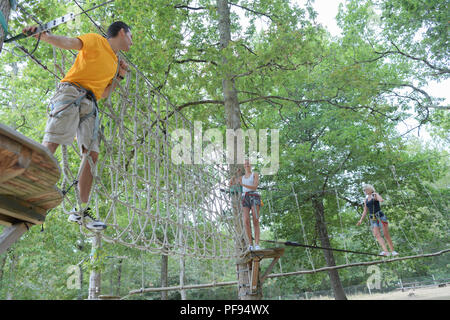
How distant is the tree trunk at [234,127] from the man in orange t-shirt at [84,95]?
7.52 feet

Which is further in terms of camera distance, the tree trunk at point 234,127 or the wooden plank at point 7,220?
the tree trunk at point 234,127

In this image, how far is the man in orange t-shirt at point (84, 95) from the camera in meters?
1.42

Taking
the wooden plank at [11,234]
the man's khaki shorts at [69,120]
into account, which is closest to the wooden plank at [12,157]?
the wooden plank at [11,234]

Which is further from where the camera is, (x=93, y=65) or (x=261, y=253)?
(x=261, y=253)

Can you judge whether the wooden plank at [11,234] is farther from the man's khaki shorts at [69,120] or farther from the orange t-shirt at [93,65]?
the orange t-shirt at [93,65]

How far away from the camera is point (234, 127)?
4.43 meters

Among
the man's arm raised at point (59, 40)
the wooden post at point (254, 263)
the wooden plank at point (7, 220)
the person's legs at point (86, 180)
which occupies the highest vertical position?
the man's arm raised at point (59, 40)

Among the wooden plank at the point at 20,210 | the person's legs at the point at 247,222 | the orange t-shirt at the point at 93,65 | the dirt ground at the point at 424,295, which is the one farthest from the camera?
the dirt ground at the point at 424,295

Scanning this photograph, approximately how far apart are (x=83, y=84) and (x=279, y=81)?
13.3 ft

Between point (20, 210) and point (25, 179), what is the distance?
0.84 feet

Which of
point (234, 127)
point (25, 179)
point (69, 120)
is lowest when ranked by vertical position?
point (25, 179)

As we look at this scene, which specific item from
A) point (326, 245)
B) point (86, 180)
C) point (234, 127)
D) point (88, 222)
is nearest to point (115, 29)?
point (86, 180)

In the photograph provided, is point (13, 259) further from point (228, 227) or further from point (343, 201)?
point (343, 201)

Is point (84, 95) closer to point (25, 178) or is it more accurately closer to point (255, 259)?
point (25, 178)
